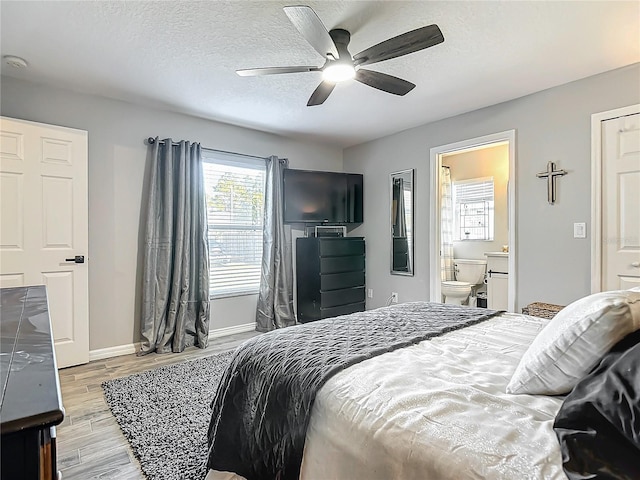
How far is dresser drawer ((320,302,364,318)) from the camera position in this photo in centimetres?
440

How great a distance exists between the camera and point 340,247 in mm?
4609

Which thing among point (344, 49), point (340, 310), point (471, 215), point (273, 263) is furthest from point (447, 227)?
point (344, 49)

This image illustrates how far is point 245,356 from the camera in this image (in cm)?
155

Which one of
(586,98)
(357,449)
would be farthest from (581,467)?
(586,98)

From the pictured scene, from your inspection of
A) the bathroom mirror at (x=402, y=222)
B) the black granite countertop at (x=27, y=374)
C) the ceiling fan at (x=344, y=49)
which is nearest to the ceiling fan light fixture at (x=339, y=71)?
the ceiling fan at (x=344, y=49)

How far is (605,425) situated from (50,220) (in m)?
3.70

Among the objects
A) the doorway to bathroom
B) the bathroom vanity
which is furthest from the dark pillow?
the bathroom vanity

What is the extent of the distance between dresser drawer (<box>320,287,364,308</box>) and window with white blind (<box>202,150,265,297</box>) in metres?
0.87

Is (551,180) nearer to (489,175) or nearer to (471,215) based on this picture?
(489,175)

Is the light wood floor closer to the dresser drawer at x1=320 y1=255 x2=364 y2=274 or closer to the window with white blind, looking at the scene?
the window with white blind

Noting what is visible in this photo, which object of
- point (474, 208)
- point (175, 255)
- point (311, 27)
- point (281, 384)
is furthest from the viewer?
point (474, 208)

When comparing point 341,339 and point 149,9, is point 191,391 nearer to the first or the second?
point 341,339

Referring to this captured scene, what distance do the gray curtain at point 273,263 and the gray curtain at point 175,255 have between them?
2.61 ft

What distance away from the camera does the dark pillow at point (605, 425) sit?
0.70 m
